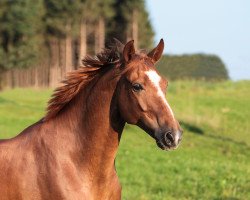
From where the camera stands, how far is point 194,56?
61.0 m

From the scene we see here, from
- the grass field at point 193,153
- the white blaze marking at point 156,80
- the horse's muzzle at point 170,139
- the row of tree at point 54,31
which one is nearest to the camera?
the horse's muzzle at point 170,139

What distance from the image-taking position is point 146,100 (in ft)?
16.1

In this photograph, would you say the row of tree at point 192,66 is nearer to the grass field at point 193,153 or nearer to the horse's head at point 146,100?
the grass field at point 193,153

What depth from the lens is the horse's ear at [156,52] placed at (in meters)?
5.27

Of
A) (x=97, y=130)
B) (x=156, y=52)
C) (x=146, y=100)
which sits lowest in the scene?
(x=97, y=130)

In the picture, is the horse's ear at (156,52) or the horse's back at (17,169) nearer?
the horse's back at (17,169)

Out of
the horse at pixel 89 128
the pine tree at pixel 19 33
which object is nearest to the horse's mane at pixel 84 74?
the horse at pixel 89 128

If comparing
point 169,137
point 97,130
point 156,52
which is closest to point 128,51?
point 156,52

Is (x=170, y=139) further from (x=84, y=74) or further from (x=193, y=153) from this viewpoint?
(x=193, y=153)

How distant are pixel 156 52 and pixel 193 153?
1263 cm

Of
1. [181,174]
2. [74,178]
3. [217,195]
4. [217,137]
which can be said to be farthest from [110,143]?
[217,137]

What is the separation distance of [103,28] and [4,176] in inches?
2361

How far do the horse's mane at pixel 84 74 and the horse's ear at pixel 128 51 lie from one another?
0.22m

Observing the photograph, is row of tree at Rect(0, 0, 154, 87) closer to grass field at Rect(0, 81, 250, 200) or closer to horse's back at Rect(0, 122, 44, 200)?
grass field at Rect(0, 81, 250, 200)
